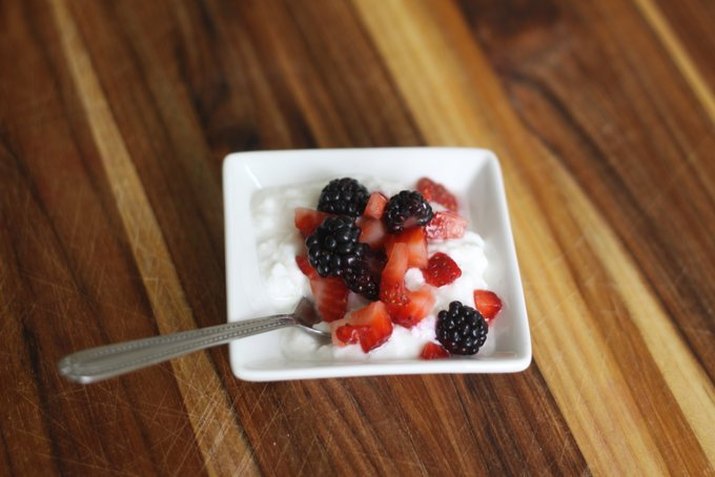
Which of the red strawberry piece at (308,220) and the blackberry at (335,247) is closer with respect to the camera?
the blackberry at (335,247)

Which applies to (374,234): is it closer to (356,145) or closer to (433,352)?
(433,352)

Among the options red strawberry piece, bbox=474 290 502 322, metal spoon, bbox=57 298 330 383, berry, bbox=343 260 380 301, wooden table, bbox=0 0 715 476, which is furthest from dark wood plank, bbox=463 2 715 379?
metal spoon, bbox=57 298 330 383

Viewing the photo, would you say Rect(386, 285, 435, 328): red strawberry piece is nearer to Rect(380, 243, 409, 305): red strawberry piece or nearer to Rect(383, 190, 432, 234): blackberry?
Rect(380, 243, 409, 305): red strawberry piece

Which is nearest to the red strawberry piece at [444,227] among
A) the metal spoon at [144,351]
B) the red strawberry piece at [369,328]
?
the red strawberry piece at [369,328]

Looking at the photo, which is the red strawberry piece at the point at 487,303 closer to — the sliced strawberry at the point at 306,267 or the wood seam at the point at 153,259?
the sliced strawberry at the point at 306,267

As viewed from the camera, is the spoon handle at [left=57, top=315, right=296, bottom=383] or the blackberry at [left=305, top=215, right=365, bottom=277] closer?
the spoon handle at [left=57, top=315, right=296, bottom=383]

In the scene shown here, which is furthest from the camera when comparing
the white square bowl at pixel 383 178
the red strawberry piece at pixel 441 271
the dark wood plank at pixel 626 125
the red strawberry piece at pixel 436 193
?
the dark wood plank at pixel 626 125

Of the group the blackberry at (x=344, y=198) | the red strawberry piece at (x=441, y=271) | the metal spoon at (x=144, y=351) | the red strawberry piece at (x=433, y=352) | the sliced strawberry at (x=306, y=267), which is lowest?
the red strawberry piece at (x=433, y=352)

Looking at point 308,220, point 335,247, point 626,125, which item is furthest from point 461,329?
point 626,125
